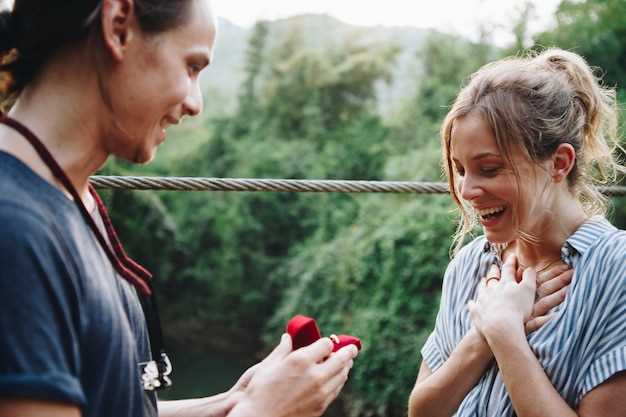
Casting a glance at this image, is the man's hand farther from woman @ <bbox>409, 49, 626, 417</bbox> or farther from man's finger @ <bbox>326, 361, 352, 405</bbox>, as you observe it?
woman @ <bbox>409, 49, 626, 417</bbox>

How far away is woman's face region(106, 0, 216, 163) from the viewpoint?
3.19 ft

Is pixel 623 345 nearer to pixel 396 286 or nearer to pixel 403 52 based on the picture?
pixel 396 286

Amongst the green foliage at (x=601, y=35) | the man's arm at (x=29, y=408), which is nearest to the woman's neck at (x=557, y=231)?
the man's arm at (x=29, y=408)

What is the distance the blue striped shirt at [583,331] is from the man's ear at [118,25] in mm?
1082

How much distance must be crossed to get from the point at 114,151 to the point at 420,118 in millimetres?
Result: 11554

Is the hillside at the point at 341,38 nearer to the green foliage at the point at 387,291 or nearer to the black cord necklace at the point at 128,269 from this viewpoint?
the green foliage at the point at 387,291

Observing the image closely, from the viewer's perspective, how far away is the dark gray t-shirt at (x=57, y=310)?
2.52ft

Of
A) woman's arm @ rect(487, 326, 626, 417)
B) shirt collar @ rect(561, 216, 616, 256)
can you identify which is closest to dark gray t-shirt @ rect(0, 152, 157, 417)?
woman's arm @ rect(487, 326, 626, 417)

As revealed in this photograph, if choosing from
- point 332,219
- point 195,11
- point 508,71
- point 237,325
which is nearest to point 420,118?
point 332,219

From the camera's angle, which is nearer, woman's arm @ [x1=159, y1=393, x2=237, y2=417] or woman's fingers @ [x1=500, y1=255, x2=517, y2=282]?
woman's arm @ [x1=159, y1=393, x2=237, y2=417]

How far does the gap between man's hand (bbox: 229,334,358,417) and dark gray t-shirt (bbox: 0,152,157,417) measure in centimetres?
19

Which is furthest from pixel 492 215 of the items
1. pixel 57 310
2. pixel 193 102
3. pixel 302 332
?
pixel 57 310

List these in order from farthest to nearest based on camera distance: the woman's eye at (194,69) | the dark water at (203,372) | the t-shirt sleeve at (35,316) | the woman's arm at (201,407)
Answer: the dark water at (203,372)
the woman's arm at (201,407)
the woman's eye at (194,69)
the t-shirt sleeve at (35,316)

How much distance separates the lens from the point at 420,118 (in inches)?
482
